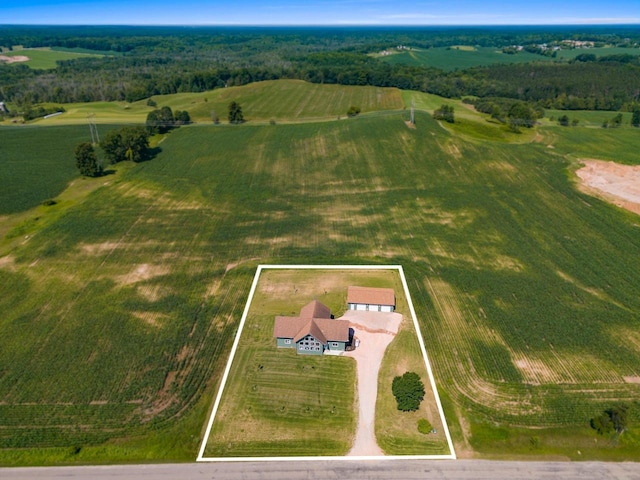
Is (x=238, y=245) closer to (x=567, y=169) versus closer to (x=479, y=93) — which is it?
(x=567, y=169)

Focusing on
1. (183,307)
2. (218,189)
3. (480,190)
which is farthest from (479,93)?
(183,307)

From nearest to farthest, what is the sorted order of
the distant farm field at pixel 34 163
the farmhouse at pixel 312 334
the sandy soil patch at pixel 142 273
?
the farmhouse at pixel 312 334, the sandy soil patch at pixel 142 273, the distant farm field at pixel 34 163

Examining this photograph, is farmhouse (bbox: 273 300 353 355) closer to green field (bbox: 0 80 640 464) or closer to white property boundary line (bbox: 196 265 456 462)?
white property boundary line (bbox: 196 265 456 462)

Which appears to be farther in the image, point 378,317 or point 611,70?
point 611,70

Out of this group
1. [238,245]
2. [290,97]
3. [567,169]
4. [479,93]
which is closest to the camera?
[238,245]

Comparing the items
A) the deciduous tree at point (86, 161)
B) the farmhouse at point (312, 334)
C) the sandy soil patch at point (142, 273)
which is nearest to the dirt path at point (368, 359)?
the farmhouse at point (312, 334)

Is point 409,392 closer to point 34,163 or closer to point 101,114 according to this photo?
point 34,163

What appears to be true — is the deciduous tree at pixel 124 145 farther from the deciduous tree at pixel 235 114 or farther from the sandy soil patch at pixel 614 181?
the sandy soil patch at pixel 614 181
